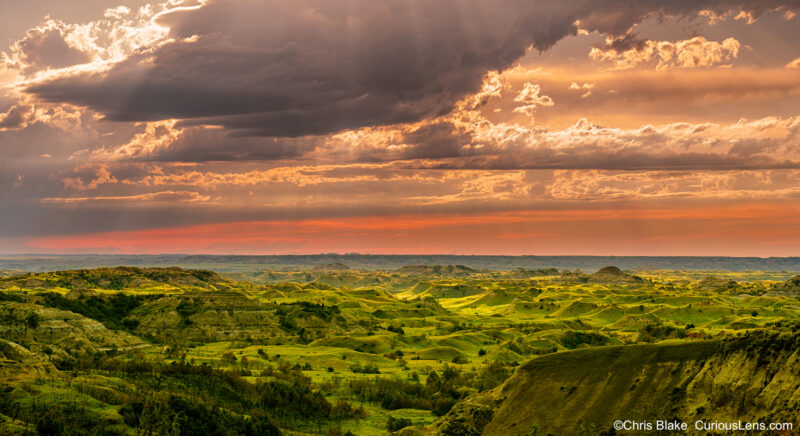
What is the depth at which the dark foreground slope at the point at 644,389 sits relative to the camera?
107 feet

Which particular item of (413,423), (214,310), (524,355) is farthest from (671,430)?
(214,310)

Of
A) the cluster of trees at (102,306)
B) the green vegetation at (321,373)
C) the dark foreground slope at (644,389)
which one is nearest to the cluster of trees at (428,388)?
the green vegetation at (321,373)

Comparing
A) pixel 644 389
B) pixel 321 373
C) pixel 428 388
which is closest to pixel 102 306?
pixel 321 373

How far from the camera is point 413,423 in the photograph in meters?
58.8

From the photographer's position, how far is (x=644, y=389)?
127 ft

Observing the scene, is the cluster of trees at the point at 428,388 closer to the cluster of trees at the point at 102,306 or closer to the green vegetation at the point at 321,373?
the green vegetation at the point at 321,373

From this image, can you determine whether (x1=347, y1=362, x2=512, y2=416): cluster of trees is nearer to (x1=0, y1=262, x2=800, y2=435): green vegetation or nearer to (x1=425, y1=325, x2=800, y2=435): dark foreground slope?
(x1=0, y1=262, x2=800, y2=435): green vegetation

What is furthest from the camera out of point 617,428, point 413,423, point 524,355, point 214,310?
point 214,310

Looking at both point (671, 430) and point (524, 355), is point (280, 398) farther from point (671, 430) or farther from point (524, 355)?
point (524, 355)

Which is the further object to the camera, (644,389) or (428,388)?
(428,388)

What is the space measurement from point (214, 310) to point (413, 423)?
92421 millimetres

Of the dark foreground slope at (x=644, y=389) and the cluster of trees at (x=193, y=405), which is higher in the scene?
the dark foreground slope at (x=644, y=389)

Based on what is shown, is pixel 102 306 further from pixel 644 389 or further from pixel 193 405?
pixel 644 389

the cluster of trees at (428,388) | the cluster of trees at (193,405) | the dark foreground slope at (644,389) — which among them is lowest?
the cluster of trees at (428,388)
